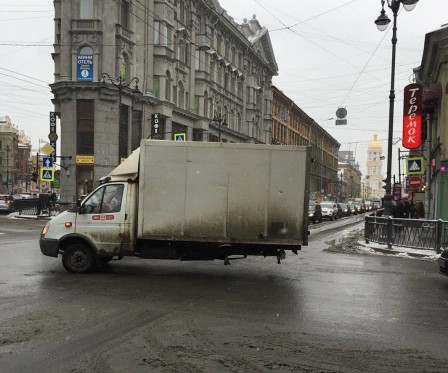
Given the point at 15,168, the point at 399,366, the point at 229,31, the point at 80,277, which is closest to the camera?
the point at 399,366

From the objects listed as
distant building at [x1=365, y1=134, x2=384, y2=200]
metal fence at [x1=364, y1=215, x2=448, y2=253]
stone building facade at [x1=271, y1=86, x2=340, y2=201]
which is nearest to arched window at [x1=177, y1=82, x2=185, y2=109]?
stone building facade at [x1=271, y1=86, x2=340, y2=201]

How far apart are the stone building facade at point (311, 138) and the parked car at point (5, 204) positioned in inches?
1368

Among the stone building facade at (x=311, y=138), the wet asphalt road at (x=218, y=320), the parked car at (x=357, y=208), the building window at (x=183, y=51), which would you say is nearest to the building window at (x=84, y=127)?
the building window at (x=183, y=51)

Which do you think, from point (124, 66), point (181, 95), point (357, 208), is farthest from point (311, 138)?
point (124, 66)

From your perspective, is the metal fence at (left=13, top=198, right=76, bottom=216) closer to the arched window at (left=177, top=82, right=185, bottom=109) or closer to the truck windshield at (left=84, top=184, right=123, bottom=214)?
the arched window at (left=177, top=82, right=185, bottom=109)

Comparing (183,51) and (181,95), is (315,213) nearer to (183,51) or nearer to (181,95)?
(181,95)

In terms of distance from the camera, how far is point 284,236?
9938 mm

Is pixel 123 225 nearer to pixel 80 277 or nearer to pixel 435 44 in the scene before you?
pixel 80 277

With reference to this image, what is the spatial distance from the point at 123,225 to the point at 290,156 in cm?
374

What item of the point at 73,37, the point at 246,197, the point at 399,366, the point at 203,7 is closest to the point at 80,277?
the point at 246,197

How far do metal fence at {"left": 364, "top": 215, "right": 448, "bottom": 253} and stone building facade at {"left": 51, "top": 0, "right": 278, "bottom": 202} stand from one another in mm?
18010

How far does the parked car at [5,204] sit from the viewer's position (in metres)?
36.9

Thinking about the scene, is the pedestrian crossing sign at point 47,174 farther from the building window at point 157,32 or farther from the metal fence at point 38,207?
the building window at point 157,32

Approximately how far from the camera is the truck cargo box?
994 centimetres
